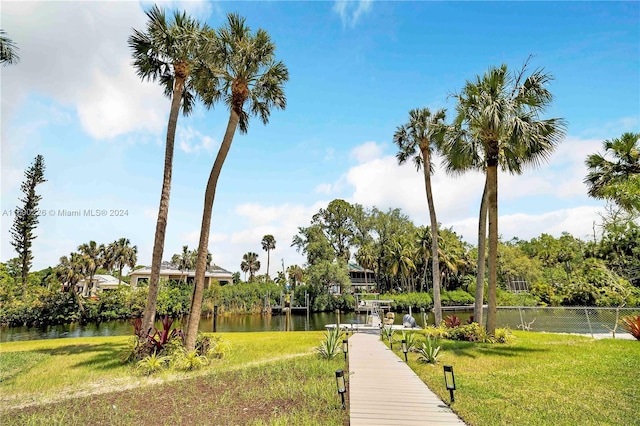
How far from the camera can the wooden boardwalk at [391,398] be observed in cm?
559

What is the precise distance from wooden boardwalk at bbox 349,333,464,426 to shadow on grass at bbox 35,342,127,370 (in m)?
7.30

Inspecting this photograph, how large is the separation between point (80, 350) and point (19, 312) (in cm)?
2642

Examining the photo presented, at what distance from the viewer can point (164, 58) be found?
12898 millimetres

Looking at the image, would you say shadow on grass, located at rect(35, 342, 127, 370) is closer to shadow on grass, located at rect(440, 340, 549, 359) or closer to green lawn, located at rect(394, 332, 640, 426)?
green lawn, located at rect(394, 332, 640, 426)

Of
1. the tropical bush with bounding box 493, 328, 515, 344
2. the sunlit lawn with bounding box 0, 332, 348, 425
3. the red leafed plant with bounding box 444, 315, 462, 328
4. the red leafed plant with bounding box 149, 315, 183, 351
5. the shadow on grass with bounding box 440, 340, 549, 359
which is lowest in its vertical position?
the shadow on grass with bounding box 440, 340, 549, 359

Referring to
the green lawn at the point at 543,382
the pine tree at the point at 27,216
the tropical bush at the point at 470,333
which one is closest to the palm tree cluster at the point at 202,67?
the green lawn at the point at 543,382

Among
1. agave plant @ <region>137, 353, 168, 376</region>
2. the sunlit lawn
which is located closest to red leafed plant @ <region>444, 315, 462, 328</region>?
the sunlit lawn

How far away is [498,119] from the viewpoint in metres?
12.3

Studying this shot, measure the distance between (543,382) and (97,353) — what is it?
1390cm

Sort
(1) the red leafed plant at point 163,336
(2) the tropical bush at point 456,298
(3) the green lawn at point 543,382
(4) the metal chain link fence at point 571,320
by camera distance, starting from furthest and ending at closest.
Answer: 1. (2) the tropical bush at point 456,298
2. (4) the metal chain link fence at point 571,320
3. (1) the red leafed plant at point 163,336
4. (3) the green lawn at point 543,382

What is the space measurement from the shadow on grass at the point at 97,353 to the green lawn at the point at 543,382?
363 inches

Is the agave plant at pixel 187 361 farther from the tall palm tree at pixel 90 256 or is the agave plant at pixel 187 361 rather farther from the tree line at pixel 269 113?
the tall palm tree at pixel 90 256

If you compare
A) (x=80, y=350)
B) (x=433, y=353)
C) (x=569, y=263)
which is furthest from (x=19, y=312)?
(x=569, y=263)

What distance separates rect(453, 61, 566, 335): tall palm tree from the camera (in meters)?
12.5
